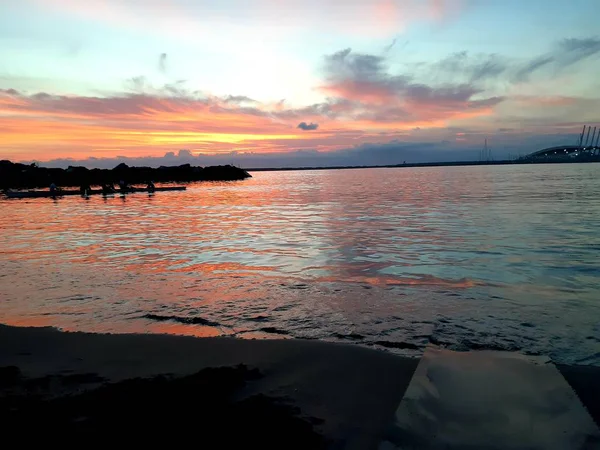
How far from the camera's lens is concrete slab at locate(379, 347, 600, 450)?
4.41 m

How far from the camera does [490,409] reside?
5062mm

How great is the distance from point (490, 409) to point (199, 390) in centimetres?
370

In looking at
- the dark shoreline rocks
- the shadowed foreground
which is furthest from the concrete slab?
the dark shoreline rocks

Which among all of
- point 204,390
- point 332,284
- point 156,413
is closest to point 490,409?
point 204,390

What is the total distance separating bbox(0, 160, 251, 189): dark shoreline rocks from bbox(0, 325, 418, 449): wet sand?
7096cm

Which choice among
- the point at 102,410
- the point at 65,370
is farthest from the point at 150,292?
the point at 102,410

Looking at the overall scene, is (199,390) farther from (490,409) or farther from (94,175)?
(94,175)

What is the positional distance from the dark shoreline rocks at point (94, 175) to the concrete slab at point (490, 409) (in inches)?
2933

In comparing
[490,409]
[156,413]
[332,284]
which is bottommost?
[332,284]

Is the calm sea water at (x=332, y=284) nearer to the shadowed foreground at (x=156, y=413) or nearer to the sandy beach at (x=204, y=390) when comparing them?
the sandy beach at (x=204, y=390)

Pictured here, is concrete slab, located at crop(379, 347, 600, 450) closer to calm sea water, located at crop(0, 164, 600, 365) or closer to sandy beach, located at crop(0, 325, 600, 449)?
sandy beach, located at crop(0, 325, 600, 449)

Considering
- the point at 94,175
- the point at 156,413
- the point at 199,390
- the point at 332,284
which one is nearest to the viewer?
the point at 156,413

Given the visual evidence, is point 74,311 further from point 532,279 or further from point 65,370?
point 532,279

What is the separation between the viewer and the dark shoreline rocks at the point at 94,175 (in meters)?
102
